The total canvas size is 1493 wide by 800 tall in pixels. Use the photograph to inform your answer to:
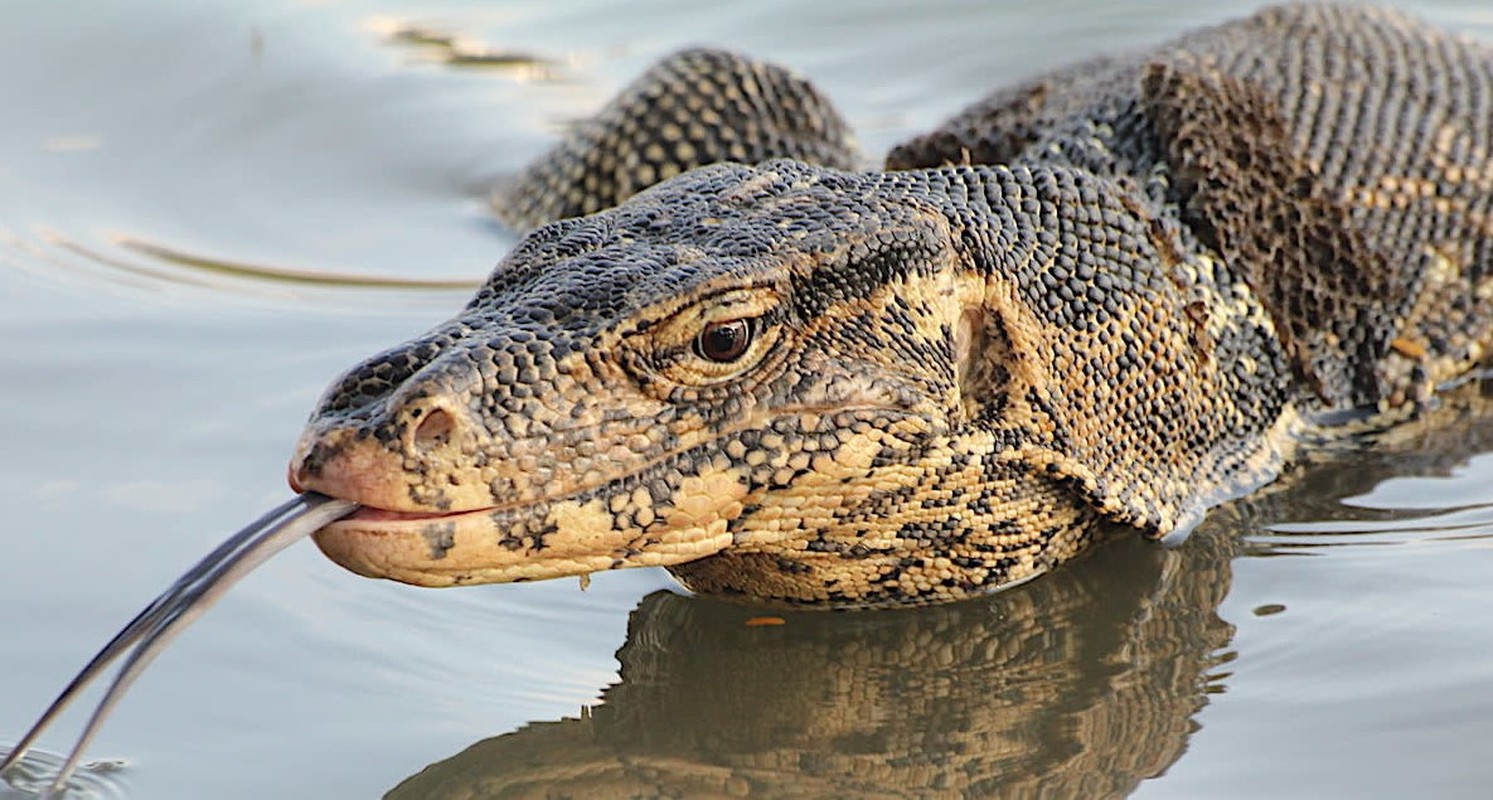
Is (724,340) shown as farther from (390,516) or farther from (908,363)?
(390,516)

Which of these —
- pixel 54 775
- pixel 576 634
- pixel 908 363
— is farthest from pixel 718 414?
pixel 54 775

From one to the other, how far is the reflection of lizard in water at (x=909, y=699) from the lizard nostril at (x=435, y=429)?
2.27 feet

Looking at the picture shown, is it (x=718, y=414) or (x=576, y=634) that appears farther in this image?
(x=576, y=634)

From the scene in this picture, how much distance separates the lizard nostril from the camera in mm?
3848

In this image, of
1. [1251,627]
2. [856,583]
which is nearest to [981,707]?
[856,583]

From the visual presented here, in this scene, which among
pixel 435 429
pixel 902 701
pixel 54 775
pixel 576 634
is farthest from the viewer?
pixel 576 634

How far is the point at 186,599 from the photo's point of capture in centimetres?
374

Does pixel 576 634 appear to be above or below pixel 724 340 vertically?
below

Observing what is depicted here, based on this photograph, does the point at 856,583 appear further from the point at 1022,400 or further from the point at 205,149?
the point at 205,149

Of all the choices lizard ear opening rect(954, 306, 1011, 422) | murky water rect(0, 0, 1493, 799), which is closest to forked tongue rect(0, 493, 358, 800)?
murky water rect(0, 0, 1493, 799)

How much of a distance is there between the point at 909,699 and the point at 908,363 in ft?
2.29

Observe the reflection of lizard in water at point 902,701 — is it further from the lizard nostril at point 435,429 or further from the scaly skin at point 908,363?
the lizard nostril at point 435,429

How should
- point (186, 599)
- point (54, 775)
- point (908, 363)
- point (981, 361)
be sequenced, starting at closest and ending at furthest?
point (186, 599)
point (54, 775)
point (908, 363)
point (981, 361)

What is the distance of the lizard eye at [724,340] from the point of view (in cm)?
418
